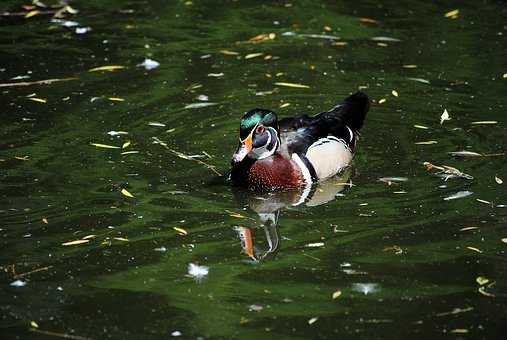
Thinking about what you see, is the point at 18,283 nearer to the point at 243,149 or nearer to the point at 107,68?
the point at 243,149

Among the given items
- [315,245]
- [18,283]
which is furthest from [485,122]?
[18,283]

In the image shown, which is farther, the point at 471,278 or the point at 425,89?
the point at 425,89

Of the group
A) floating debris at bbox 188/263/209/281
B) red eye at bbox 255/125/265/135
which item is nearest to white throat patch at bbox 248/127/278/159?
red eye at bbox 255/125/265/135

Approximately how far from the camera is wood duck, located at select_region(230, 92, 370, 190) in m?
9.48

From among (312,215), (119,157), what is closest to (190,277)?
(312,215)

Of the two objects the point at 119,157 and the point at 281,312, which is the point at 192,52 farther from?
the point at 281,312

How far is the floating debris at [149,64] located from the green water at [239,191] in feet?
0.31

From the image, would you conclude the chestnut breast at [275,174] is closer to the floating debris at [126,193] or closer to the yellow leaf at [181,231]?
the floating debris at [126,193]

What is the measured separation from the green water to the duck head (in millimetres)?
395

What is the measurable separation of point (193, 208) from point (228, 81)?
3.39 m

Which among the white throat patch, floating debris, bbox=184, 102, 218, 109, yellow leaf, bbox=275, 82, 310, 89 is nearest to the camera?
the white throat patch

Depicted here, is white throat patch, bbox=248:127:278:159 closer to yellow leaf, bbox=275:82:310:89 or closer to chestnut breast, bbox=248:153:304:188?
chestnut breast, bbox=248:153:304:188

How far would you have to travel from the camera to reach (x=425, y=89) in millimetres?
11734

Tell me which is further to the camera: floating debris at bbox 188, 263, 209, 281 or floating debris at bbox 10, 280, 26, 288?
floating debris at bbox 188, 263, 209, 281
